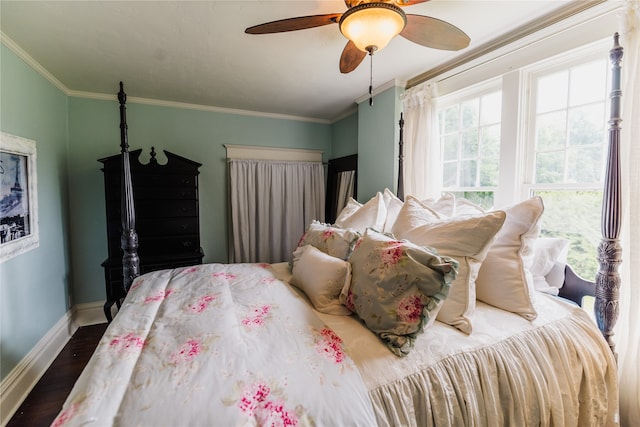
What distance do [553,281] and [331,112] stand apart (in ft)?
9.58

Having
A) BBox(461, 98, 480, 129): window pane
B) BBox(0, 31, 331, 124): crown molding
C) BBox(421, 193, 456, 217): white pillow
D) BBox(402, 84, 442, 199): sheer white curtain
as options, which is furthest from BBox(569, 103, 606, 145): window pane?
BBox(0, 31, 331, 124): crown molding

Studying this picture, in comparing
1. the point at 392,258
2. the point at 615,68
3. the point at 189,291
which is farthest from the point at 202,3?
the point at 615,68

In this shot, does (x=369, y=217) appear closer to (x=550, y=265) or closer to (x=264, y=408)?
(x=550, y=265)

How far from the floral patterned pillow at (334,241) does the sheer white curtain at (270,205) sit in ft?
6.09

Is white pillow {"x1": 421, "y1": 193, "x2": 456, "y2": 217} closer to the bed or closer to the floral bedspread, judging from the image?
the bed

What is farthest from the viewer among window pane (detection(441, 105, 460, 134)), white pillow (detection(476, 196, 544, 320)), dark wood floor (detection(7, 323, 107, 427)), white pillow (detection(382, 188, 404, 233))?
window pane (detection(441, 105, 460, 134))

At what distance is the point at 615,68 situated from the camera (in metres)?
1.27

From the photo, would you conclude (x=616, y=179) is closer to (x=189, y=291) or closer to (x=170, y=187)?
(x=189, y=291)

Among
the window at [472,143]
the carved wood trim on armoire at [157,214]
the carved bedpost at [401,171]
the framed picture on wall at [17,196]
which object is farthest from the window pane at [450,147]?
the framed picture on wall at [17,196]

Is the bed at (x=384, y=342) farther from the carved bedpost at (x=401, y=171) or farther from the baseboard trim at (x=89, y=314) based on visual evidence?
the baseboard trim at (x=89, y=314)

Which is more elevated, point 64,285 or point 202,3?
point 202,3

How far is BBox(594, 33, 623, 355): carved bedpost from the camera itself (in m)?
1.26

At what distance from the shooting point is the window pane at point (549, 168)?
5.71 feet

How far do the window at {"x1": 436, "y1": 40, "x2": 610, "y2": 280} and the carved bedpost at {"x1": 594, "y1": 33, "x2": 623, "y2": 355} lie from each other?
0.34 metres
